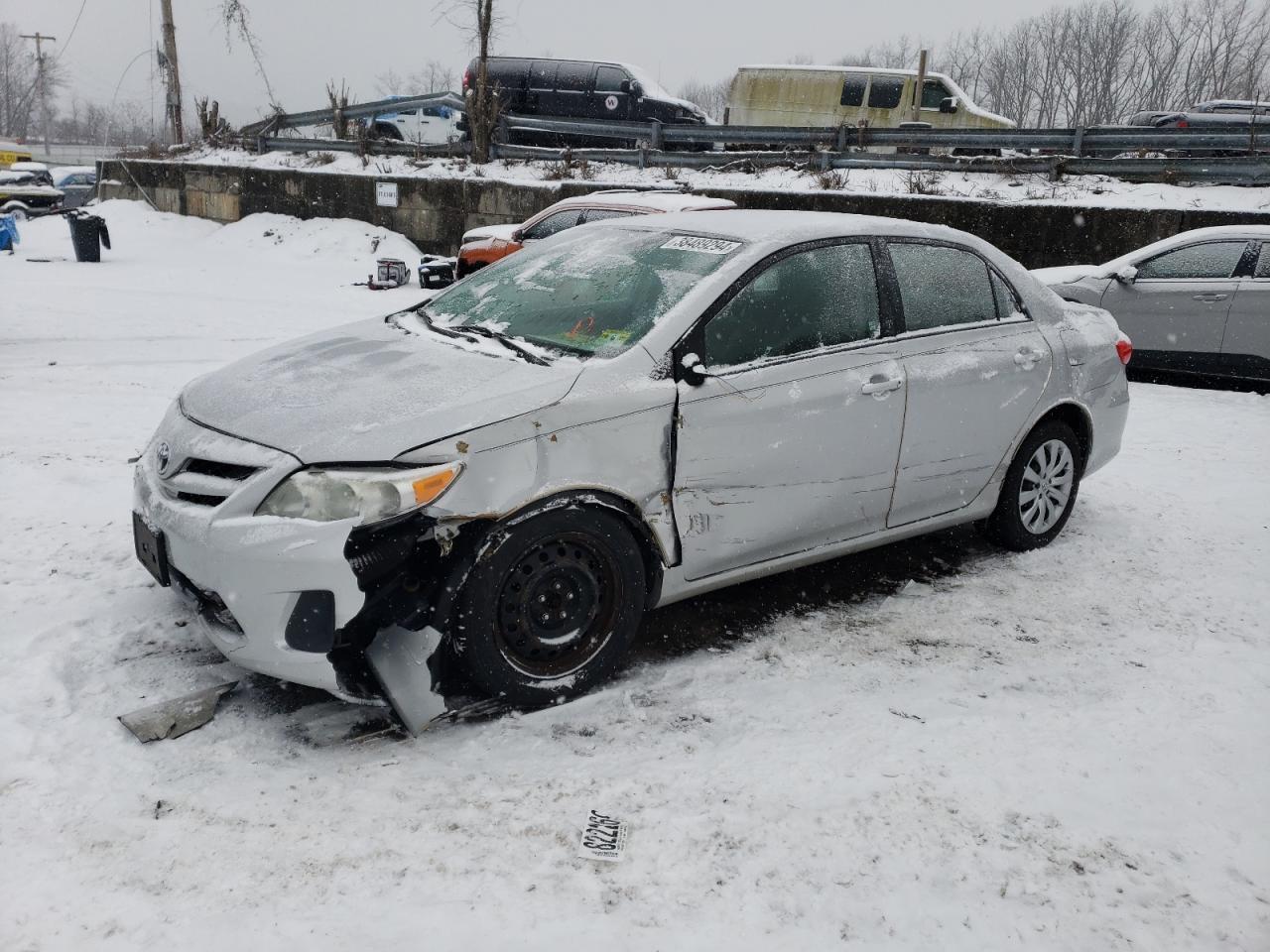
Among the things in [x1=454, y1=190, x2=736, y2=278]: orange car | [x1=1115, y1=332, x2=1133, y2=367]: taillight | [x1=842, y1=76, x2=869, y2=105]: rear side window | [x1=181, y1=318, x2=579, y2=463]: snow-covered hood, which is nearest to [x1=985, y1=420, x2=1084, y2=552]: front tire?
[x1=1115, y1=332, x2=1133, y2=367]: taillight

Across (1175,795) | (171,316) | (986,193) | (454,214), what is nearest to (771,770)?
(1175,795)

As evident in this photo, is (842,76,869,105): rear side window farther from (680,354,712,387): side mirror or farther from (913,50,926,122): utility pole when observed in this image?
(680,354,712,387): side mirror

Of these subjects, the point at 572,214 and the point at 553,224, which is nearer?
the point at 572,214

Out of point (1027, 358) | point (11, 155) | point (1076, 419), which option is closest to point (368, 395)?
point (1027, 358)

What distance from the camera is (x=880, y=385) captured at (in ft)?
12.6

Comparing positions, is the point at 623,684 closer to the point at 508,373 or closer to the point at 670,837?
the point at 670,837

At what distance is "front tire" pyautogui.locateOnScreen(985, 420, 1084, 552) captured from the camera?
4617 mm

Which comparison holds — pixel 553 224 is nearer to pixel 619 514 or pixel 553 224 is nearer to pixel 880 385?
pixel 880 385

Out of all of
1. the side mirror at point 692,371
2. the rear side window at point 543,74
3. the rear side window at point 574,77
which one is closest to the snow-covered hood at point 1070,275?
the side mirror at point 692,371

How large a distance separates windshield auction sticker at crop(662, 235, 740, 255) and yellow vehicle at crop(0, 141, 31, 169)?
36151 mm

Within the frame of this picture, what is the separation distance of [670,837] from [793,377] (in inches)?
69.0

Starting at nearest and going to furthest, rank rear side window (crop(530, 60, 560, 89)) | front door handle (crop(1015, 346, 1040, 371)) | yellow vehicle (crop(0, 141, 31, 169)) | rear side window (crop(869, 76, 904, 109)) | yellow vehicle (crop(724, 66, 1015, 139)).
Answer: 1. front door handle (crop(1015, 346, 1040, 371))
2. rear side window (crop(530, 60, 560, 89))
3. yellow vehicle (crop(724, 66, 1015, 139))
4. rear side window (crop(869, 76, 904, 109))
5. yellow vehicle (crop(0, 141, 31, 169))

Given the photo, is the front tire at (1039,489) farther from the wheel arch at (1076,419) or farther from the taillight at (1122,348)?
the taillight at (1122,348)

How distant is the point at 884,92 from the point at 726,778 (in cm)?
1992
